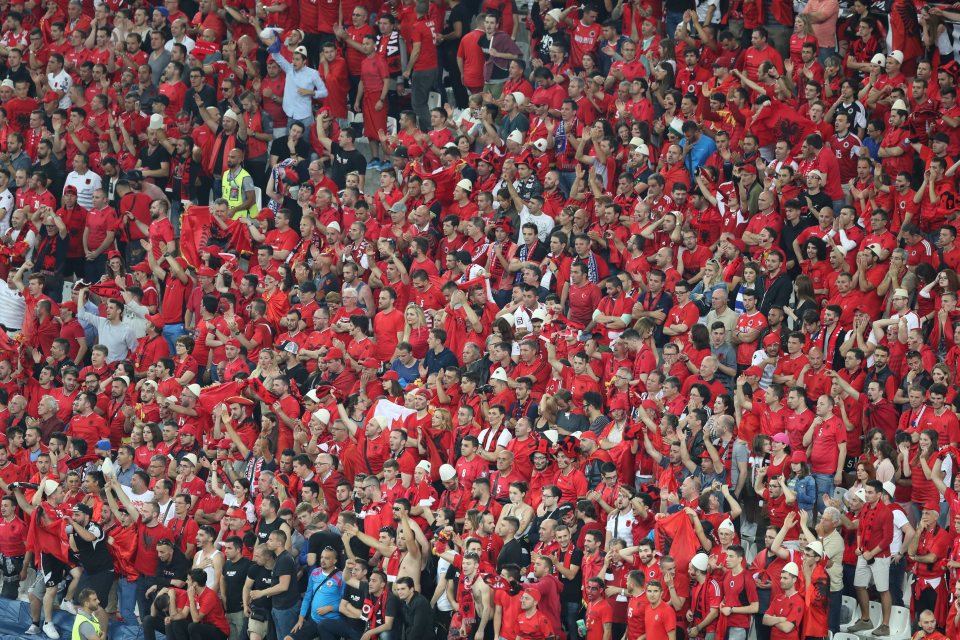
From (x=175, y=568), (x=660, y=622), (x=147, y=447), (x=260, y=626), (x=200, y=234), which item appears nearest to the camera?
(x=660, y=622)

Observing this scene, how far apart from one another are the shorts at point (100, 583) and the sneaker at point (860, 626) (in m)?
6.84

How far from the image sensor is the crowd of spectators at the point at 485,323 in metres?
14.8

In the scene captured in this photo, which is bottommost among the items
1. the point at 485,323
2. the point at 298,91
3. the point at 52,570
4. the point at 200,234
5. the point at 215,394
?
the point at 52,570

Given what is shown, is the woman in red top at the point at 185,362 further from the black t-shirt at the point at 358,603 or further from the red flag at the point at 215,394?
the black t-shirt at the point at 358,603

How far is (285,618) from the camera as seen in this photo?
15.5 m

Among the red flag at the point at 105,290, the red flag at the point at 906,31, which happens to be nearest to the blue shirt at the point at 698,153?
the red flag at the point at 906,31

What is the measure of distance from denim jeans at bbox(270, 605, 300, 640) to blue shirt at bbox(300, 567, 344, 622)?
0.25 m

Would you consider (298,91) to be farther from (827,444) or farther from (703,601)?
(703,601)

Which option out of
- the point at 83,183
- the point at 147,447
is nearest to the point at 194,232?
the point at 83,183

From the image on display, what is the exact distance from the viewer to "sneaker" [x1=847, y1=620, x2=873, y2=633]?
48.3ft

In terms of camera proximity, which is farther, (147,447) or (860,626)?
(147,447)

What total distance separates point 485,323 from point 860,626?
4.92 meters

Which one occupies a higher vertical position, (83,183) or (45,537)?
(83,183)

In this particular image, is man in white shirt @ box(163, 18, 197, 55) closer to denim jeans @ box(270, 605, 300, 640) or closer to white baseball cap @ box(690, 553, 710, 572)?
denim jeans @ box(270, 605, 300, 640)
